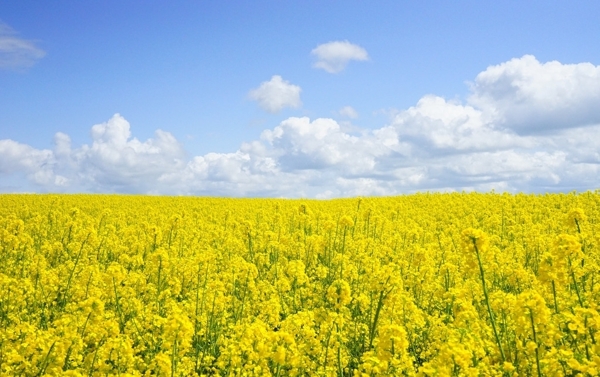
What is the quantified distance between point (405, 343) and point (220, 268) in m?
7.49

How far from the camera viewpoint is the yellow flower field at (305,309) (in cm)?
481

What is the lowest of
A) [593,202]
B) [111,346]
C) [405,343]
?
[111,346]

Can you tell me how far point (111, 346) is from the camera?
17.1ft

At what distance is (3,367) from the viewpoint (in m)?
5.28

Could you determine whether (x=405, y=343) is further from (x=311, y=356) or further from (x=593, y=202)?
(x=593, y=202)

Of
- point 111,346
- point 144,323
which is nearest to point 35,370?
point 111,346

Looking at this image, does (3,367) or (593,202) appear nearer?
(3,367)

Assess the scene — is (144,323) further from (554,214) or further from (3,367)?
(554,214)

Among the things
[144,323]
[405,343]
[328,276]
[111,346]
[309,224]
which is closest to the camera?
[405,343]

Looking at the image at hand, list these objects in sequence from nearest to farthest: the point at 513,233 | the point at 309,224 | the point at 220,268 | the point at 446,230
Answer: the point at 220,268, the point at 513,233, the point at 446,230, the point at 309,224

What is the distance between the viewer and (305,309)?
6777 millimetres

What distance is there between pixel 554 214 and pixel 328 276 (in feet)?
37.6

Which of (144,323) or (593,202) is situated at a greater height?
(593,202)

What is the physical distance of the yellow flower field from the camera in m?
4.81
